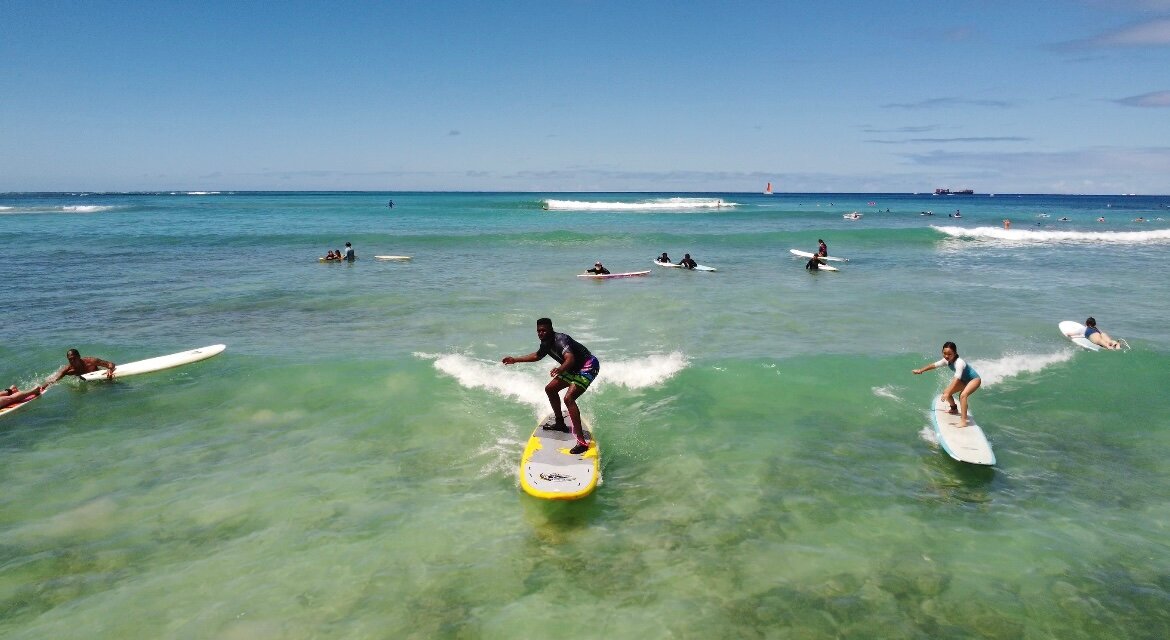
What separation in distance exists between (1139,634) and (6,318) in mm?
27159

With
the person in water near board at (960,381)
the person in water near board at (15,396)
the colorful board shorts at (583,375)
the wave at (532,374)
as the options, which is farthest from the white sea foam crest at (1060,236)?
the person in water near board at (15,396)

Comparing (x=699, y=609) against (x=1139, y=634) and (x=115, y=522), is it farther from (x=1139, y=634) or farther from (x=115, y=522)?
(x=115, y=522)

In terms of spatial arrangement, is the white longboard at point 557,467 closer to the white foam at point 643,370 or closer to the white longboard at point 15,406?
the white foam at point 643,370

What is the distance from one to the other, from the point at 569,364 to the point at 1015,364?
38.6ft

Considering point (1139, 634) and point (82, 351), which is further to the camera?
point (82, 351)

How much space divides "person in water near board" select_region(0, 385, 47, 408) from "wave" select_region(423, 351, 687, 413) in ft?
24.6

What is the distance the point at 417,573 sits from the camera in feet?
24.0

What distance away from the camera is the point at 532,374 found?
47.5 feet

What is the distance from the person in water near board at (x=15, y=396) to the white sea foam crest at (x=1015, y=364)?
19598 mm

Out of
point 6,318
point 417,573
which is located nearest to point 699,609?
point 417,573

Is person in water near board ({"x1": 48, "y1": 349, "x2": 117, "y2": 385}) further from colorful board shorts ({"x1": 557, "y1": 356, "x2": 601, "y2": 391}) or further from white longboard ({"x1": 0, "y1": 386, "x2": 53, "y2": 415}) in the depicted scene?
colorful board shorts ({"x1": 557, "y1": 356, "x2": 601, "y2": 391})

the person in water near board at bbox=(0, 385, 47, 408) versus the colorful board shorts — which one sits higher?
the colorful board shorts

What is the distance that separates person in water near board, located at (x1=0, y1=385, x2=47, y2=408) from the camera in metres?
11.9

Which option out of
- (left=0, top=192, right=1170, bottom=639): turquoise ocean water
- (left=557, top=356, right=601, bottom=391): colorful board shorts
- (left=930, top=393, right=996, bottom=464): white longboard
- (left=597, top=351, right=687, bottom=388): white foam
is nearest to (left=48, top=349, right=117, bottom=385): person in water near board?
(left=0, top=192, right=1170, bottom=639): turquoise ocean water
